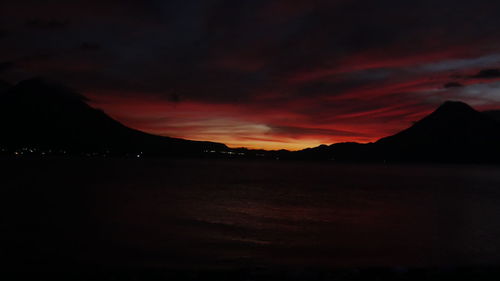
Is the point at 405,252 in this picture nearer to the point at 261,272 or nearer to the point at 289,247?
the point at 289,247

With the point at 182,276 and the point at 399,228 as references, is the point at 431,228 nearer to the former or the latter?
the point at 399,228

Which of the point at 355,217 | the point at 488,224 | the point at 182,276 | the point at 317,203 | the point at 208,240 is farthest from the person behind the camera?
the point at 317,203

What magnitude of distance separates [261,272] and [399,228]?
616 inches

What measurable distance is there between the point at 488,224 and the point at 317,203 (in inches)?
599

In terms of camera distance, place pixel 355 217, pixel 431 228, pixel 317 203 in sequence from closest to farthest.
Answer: pixel 431 228 < pixel 355 217 < pixel 317 203

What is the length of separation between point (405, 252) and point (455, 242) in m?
4.40

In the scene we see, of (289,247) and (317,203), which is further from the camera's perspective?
(317,203)

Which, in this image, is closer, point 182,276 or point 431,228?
point 182,276

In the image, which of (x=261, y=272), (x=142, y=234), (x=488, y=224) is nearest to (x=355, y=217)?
(x=488, y=224)

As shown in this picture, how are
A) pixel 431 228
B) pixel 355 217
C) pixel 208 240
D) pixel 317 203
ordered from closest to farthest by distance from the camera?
pixel 208 240
pixel 431 228
pixel 355 217
pixel 317 203

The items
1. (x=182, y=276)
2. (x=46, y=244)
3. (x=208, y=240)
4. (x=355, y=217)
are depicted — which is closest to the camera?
(x=182, y=276)

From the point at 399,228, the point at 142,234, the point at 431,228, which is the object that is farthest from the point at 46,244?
the point at 431,228

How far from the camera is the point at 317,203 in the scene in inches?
1547

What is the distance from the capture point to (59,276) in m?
12.3
